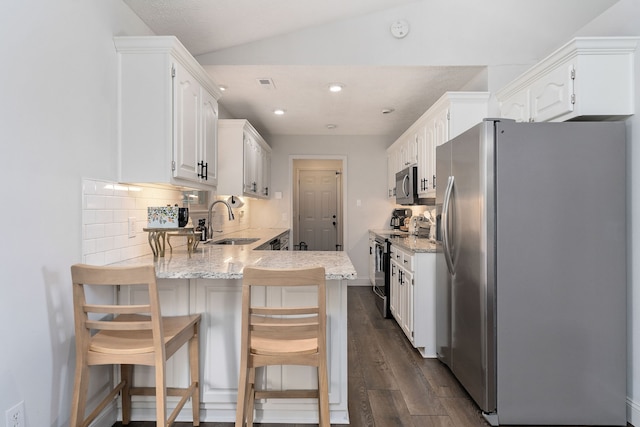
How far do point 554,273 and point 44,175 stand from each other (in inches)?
103

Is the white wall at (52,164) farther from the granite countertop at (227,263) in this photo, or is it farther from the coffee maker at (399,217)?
the coffee maker at (399,217)

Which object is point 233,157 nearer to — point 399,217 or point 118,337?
point 118,337

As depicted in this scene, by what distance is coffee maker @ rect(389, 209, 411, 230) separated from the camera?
206 inches

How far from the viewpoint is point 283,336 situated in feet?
5.50

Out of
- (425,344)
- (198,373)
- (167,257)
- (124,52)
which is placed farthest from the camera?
(425,344)

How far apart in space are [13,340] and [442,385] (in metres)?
2.42

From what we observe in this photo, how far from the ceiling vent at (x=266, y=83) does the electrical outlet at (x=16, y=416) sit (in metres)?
2.91

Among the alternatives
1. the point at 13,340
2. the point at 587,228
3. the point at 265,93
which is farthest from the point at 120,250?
the point at 587,228

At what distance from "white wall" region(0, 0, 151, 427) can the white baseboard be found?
2.99 m

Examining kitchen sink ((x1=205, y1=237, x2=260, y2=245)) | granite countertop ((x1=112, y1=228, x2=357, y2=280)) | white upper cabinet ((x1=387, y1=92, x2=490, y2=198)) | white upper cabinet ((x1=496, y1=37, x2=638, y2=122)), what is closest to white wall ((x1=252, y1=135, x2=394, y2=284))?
white upper cabinet ((x1=387, y1=92, x2=490, y2=198))

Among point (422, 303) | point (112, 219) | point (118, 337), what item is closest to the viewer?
point (118, 337)

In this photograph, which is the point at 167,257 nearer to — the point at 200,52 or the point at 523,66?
the point at 200,52

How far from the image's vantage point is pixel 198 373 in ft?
6.25

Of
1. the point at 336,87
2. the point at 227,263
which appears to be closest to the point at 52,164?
the point at 227,263
